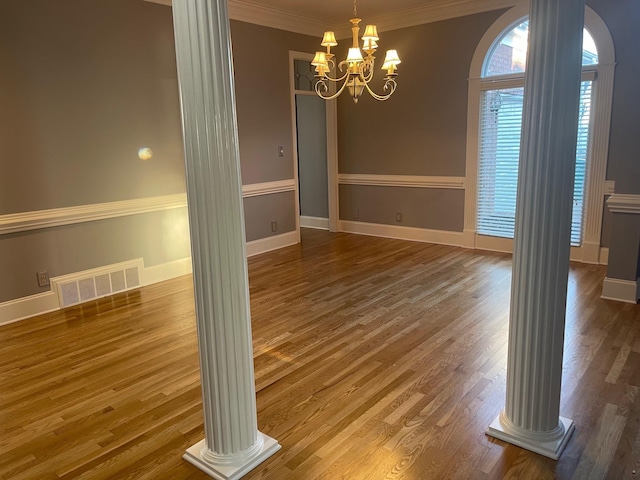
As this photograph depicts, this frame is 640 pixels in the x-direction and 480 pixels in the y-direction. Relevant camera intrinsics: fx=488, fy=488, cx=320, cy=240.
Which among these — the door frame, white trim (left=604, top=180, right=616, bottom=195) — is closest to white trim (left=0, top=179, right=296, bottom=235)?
the door frame

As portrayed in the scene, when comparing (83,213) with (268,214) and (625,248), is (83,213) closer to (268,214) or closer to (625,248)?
(268,214)

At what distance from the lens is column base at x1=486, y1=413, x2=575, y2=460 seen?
2188mm

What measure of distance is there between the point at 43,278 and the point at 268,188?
2845mm

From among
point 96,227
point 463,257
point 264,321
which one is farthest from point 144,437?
point 463,257

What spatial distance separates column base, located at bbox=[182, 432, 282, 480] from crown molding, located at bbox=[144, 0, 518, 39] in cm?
455

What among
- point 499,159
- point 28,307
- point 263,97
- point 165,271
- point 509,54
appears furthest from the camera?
point 263,97

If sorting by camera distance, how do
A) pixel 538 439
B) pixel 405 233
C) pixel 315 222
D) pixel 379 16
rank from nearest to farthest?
pixel 538 439 < pixel 379 16 < pixel 405 233 < pixel 315 222

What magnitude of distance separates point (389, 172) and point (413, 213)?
25.9 inches

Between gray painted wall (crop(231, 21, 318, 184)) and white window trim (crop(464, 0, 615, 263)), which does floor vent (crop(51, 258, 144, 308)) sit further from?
white window trim (crop(464, 0, 615, 263))

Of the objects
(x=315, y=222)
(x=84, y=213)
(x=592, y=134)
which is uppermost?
(x=592, y=134)

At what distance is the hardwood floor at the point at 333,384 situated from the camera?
2213 mm

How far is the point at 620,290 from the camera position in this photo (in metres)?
4.10

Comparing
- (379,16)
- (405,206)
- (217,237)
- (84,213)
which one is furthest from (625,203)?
(84,213)

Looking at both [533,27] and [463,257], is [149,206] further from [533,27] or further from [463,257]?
[533,27]
